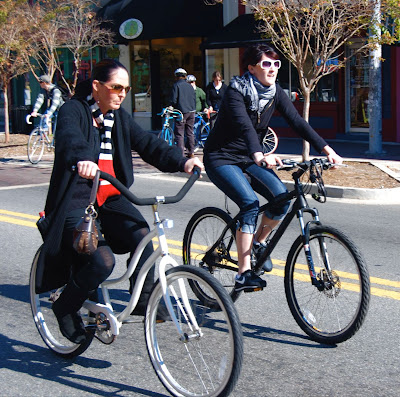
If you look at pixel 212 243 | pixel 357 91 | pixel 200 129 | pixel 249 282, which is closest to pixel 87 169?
pixel 249 282

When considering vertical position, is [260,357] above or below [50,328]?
below

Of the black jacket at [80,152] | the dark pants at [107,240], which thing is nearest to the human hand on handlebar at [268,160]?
the black jacket at [80,152]

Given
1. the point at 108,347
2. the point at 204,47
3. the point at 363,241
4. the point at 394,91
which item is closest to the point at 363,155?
the point at 394,91

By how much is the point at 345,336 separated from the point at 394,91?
555 inches

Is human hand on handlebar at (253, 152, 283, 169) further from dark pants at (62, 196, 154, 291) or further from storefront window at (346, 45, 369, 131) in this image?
storefront window at (346, 45, 369, 131)

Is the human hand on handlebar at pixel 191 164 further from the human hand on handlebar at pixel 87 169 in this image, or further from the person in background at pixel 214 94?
the person in background at pixel 214 94

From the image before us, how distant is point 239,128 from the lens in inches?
202

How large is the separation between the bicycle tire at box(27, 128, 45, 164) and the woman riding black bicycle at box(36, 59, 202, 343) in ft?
39.3

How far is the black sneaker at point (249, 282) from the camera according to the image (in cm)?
503

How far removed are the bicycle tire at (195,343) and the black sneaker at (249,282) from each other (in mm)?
1055

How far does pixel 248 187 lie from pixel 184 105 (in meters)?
10.6

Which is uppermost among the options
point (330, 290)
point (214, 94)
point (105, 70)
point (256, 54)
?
point (214, 94)

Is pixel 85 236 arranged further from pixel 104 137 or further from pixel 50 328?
pixel 50 328

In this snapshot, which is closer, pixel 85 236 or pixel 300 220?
pixel 85 236
